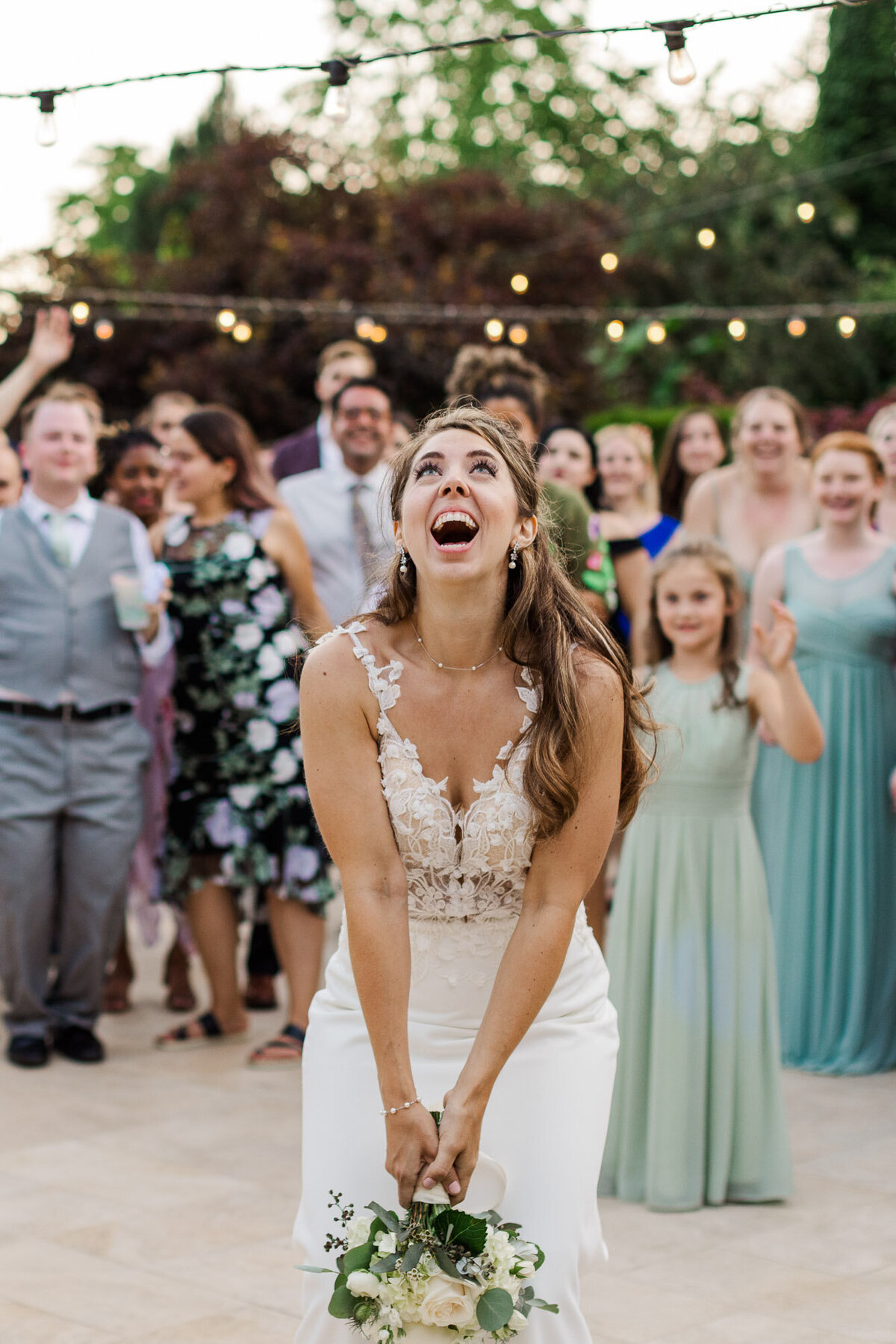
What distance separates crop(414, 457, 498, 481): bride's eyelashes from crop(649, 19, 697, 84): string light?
1.61 metres

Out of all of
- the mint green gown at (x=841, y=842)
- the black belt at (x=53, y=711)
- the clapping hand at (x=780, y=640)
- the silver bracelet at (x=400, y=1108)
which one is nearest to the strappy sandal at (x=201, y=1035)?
the black belt at (x=53, y=711)

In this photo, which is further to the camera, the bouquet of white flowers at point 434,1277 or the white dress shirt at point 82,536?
the white dress shirt at point 82,536

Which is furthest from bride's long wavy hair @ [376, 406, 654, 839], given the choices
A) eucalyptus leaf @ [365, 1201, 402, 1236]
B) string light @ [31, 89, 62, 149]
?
string light @ [31, 89, 62, 149]

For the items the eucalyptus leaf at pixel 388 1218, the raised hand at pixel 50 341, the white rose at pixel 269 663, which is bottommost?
the eucalyptus leaf at pixel 388 1218

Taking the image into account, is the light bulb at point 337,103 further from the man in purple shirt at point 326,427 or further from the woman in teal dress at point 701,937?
the man in purple shirt at point 326,427

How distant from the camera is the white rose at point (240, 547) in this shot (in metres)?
5.39

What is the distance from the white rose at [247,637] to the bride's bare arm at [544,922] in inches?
111

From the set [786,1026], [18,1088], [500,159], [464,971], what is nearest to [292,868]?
[18,1088]

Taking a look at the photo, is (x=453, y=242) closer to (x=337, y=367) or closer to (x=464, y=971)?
(x=337, y=367)

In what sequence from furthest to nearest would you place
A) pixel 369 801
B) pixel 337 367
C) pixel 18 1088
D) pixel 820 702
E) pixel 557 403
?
pixel 557 403 → pixel 337 367 → pixel 820 702 → pixel 18 1088 → pixel 369 801

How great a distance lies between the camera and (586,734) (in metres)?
2.60

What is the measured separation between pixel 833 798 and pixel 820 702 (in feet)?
1.10

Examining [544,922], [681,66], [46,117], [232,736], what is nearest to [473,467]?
[544,922]

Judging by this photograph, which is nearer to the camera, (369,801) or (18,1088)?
(369,801)
